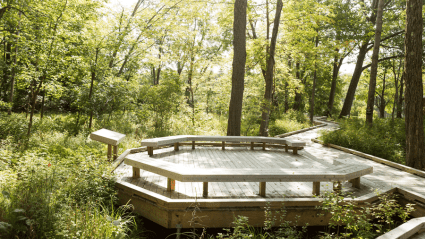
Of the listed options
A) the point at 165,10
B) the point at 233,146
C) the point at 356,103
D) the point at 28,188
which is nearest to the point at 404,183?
the point at 233,146

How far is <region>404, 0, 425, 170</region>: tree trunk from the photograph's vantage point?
263 inches

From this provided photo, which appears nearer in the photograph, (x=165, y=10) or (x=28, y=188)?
(x=28, y=188)

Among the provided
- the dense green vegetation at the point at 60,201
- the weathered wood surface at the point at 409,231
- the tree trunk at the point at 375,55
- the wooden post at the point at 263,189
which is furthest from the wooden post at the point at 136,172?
the tree trunk at the point at 375,55

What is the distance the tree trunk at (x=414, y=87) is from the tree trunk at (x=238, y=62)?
4493 mm

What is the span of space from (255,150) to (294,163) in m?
1.56

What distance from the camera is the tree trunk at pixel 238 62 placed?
8445 mm

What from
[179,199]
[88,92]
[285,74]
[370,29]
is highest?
[370,29]

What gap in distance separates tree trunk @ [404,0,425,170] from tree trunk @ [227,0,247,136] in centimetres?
449

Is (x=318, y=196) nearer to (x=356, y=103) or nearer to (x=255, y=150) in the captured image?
(x=255, y=150)

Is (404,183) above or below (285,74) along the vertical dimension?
below

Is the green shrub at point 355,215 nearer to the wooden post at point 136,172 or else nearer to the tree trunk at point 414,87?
the tree trunk at point 414,87

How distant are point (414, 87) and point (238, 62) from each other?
4978 millimetres

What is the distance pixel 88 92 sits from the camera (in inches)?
427

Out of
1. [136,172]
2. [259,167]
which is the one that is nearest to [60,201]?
[136,172]
